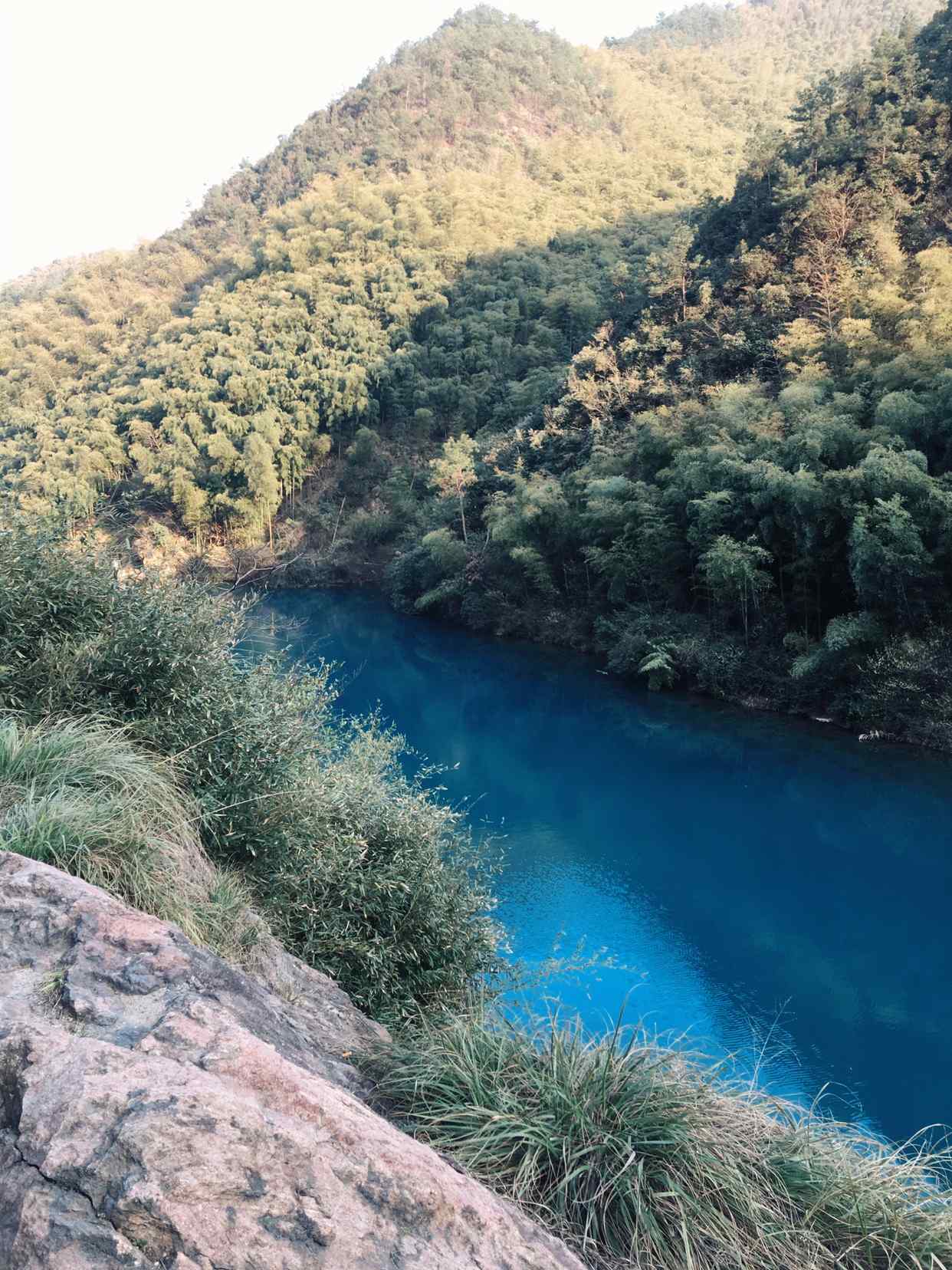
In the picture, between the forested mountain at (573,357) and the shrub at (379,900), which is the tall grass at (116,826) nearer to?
the shrub at (379,900)

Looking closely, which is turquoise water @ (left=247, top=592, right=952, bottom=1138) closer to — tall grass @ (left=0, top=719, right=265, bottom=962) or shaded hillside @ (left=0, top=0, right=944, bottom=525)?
tall grass @ (left=0, top=719, right=265, bottom=962)

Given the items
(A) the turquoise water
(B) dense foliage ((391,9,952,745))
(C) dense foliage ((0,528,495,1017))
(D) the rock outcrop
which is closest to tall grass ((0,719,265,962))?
(C) dense foliage ((0,528,495,1017))

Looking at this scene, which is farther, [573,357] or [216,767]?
[573,357]

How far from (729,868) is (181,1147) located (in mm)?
13730

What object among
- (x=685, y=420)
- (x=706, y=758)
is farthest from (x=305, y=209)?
(x=706, y=758)

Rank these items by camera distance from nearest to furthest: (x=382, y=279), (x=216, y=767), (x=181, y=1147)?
(x=181, y=1147) → (x=216, y=767) → (x=382, y=279)

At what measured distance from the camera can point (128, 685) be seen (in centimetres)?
591

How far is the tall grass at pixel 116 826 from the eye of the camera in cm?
385

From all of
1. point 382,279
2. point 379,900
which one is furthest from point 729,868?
point 382,279

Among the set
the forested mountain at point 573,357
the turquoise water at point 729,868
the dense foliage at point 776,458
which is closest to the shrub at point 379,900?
the turquoise water at point 729,868

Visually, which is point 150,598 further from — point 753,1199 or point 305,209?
point 305,209

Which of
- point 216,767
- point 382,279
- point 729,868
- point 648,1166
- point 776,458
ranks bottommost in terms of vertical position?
point 729,868

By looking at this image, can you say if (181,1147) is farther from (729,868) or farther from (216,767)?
(729,868)

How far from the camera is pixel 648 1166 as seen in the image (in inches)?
123
